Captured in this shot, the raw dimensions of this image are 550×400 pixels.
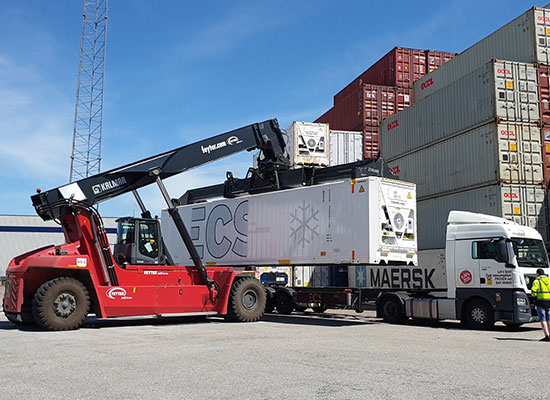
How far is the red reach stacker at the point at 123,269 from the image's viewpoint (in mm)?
12320

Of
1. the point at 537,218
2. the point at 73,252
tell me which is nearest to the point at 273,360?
the point at 73,252

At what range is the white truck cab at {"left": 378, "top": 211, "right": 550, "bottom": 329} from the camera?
44.3 ft

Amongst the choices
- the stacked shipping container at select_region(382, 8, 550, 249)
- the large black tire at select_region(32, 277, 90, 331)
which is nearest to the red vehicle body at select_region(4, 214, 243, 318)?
the large black tire at select_region(32, 277, 90, 331)

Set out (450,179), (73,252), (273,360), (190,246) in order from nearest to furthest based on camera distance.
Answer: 1. (273,360)
2. (73,252)
3. (190,246)
4. (450,179)

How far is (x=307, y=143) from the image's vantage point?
73.7 ft

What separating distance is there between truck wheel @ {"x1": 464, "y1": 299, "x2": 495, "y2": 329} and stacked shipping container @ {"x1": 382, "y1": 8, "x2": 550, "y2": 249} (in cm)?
502

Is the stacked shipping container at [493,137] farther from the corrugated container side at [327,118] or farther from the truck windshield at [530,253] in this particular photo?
the corrugated container side at [327,118]

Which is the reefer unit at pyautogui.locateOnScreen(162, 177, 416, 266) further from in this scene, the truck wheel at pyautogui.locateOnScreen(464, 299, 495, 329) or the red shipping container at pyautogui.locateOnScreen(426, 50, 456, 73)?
the red shipping container at pyautogui.locateOnScreen(426, 50, 456, 73)

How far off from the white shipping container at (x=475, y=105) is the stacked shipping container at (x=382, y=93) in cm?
343

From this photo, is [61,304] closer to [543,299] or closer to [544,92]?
[543,299]

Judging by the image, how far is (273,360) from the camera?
323 inches

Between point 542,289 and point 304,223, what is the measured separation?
613cm

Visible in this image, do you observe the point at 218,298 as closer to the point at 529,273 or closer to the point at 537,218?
the point at 529,273

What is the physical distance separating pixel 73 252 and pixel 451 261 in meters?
9.38
